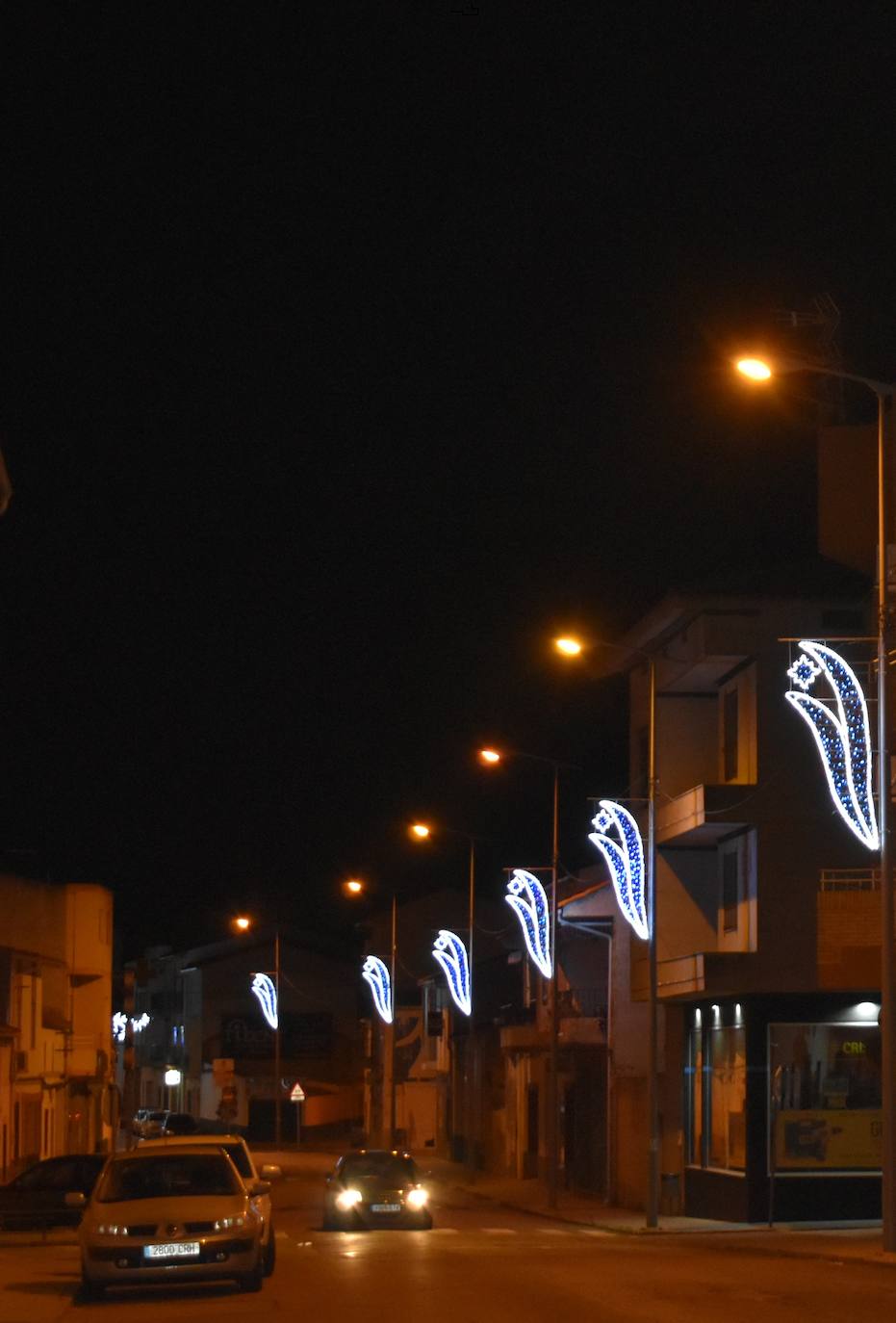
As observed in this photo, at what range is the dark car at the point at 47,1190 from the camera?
1287 inches

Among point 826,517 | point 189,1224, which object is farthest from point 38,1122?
point 189,1224

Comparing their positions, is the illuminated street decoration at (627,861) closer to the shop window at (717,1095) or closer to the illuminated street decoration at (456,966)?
the shop window at (717,1095)

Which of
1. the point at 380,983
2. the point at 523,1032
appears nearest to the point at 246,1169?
the point at 523,1032

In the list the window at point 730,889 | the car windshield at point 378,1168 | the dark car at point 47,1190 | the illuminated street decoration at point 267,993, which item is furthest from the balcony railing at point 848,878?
the illuminated street decoration at point 267,993

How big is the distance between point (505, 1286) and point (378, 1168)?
49.3ft

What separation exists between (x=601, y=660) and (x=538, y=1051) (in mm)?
13911

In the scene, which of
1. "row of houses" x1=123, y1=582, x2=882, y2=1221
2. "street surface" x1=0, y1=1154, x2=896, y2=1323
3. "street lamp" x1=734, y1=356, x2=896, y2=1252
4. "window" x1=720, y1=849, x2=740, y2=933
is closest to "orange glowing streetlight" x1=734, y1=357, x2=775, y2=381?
"street lamp" x1=734, y1=356, x2=896, y2=1252

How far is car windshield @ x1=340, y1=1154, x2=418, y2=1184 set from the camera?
1291 inches

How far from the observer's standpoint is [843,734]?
2789cm

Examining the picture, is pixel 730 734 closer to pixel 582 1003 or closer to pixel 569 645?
pixel 569 645

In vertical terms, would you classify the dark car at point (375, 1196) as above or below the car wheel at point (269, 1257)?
below

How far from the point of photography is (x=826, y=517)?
34656 mm

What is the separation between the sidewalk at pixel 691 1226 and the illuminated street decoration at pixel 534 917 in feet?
18.5

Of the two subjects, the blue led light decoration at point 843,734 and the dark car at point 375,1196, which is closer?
the blue led light decoration at point 843,734
